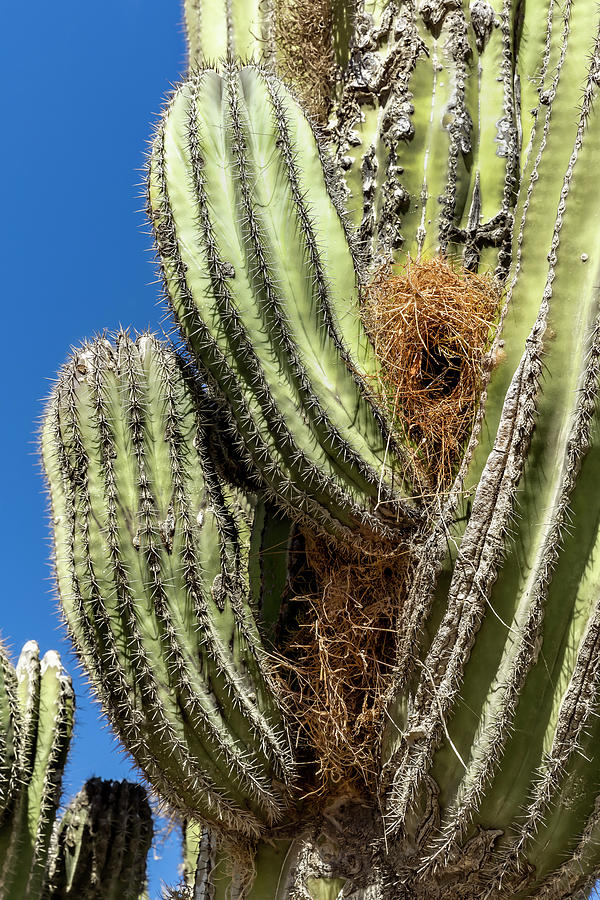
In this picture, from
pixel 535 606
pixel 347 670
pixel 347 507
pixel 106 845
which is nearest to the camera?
pixel 535 606

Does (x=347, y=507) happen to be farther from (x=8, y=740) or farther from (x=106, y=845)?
(x=106, y=845)

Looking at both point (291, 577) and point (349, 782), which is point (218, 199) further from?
point (349, 782)

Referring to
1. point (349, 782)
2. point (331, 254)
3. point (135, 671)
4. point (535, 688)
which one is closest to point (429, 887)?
point (349, 782)

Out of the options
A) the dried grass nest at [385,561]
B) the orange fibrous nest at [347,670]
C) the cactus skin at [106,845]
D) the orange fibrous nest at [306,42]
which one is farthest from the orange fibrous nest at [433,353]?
the cactus skin at [106,845]

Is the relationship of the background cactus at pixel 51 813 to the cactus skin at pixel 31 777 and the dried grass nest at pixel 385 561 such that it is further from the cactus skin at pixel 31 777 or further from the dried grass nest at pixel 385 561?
the dried grass nest at pixel 385 561

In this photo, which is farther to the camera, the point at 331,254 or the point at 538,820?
the point at 331,254

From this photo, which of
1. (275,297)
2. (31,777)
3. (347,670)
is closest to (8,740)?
(31,777)

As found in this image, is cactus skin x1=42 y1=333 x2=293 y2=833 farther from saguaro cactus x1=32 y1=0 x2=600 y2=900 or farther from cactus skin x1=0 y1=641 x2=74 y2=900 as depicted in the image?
cactus skin x1=0 y1=641 x2=74 y2=900
